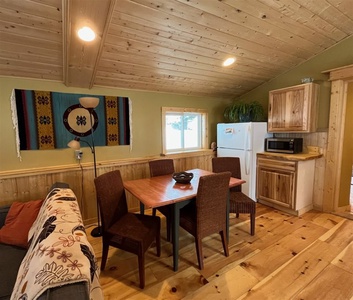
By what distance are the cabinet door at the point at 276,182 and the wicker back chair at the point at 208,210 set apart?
63.7 inches

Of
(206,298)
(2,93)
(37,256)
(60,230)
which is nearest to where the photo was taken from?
(37,256)

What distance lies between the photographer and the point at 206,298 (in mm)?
1654

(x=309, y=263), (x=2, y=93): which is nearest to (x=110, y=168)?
(x=2, y=93)

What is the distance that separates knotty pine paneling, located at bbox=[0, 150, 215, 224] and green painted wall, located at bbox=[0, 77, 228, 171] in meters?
0.14

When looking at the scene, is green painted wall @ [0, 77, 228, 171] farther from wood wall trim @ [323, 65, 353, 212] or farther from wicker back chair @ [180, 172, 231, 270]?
wood wall trim @ [323, 65, 353, 212]

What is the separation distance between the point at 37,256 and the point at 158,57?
2.41 m

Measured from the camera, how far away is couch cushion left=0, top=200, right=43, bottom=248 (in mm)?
1670

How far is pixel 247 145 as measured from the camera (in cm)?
348

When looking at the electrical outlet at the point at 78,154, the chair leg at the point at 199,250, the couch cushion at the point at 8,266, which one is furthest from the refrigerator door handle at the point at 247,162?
the couch cushion at the point at 8,266

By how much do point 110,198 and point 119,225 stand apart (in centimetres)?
27

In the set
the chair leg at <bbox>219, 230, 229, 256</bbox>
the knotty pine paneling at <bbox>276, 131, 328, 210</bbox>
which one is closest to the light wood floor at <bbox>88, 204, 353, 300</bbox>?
the chair leg at <bbox>219, 230, 229, 256</bbox>

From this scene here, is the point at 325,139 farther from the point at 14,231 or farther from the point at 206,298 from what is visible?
the point at 14,231

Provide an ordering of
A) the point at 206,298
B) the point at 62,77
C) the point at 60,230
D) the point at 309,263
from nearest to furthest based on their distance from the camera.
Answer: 1. the point at 60,230
2. the point at 206,298
3. the point at 309,263
4. the point at 62,77

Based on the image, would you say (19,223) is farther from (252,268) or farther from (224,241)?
(252,268)
